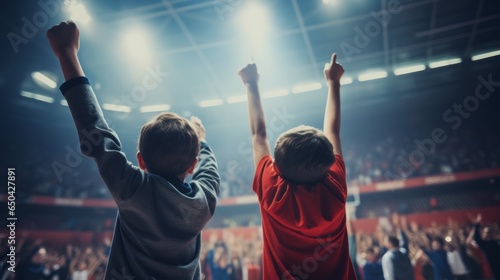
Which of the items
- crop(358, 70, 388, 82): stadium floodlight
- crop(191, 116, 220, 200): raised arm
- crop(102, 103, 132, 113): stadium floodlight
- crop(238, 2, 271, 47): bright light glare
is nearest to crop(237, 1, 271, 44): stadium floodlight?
crop(238, 2, 271, 47): bright light glare

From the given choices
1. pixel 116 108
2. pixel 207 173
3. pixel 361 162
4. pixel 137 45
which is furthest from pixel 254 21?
pixel 116 108

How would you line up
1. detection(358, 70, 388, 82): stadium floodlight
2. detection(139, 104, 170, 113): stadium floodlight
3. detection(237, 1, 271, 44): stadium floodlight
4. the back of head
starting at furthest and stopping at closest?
detection(139, 104, 170, 113): stadium floodlight
detection(358, 70, 388, 82): stadium floodlight
detection(237, 1, 271, 44): stadium floodlight
the back of head

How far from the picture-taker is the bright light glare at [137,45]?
367 inches

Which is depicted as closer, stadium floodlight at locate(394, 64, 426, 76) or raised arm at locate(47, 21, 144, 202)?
raised arm at locate(47, 21, 144, 202)

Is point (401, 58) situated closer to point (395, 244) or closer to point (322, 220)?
point (395, 244)

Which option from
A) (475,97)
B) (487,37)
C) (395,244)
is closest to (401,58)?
(487,37)

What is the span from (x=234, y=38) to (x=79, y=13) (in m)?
4.92

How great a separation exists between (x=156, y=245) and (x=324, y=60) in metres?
11.5

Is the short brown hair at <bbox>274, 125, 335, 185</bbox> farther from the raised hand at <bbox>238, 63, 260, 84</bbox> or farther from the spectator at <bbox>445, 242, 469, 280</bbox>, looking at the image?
the spectator at <bbox>445, 242, 469, 280</bbox>

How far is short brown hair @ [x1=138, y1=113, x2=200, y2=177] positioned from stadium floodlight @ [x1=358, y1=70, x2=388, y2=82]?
1298 cm

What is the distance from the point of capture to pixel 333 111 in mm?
1740

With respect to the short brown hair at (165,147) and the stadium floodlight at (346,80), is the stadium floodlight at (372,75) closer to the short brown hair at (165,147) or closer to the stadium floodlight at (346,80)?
the stadium floodlight at (346,80)

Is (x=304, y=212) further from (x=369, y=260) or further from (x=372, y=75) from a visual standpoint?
(x=372, y=75)

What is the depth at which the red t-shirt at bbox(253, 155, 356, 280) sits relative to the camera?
4.11 feet
